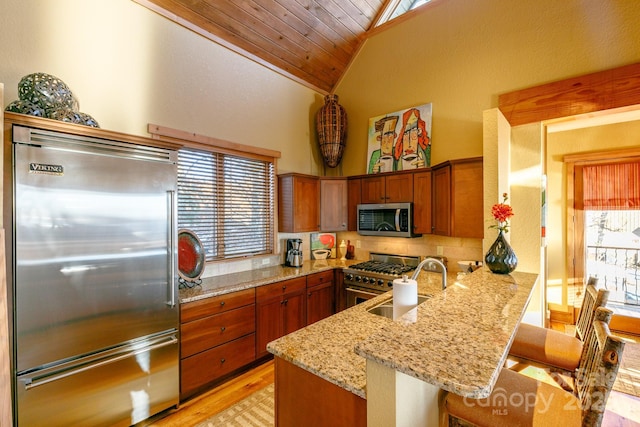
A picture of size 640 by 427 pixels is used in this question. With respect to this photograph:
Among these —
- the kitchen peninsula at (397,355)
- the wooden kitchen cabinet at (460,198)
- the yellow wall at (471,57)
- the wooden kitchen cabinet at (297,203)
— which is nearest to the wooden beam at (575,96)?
the yellow wall at (471,57)

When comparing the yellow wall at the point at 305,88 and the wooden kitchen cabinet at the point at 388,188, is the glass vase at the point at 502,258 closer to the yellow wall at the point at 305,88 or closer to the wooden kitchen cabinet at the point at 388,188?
the yellow wall at the point at 305,88

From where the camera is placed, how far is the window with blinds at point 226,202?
3102 mm

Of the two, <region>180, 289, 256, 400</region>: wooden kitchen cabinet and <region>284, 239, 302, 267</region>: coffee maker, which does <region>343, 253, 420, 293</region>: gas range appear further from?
<region>180, 289, 256, 400</region>: wooden kitchen cabinet

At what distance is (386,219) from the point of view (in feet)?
12.4

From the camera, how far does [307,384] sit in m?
1.31

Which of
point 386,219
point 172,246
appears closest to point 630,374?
point 386,219

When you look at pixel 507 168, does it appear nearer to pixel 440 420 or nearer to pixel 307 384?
pixel 440 420

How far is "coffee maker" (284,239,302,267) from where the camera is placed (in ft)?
12.6

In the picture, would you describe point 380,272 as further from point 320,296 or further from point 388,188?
point 388,188

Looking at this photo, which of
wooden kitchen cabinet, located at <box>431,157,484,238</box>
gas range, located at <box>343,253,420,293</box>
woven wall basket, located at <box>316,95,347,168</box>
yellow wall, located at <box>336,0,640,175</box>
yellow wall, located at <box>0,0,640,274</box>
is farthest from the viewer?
woven wall basket, located at <box>316,95,347,168</box>

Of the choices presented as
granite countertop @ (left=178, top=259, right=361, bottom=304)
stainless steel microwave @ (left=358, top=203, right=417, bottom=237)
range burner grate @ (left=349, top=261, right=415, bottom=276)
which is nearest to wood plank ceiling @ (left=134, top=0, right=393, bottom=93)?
stainless steel microwave @ (left=358, top=203, right=417, bottom=237)

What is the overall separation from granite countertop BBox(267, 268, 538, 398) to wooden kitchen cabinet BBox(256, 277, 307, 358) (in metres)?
1.39

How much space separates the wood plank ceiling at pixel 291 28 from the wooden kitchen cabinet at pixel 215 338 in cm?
282

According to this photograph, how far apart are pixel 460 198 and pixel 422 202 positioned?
49 cm
